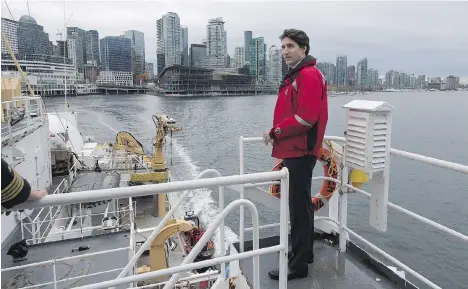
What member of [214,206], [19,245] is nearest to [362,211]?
[214,206]

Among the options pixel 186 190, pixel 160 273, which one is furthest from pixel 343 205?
pixel 160 273

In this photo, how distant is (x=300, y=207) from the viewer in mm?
3145

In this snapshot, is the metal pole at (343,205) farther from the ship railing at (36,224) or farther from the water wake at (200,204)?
the water wake at (200,204)

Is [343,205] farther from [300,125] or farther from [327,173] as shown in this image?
[300,125]

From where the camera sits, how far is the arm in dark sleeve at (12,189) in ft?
5.29

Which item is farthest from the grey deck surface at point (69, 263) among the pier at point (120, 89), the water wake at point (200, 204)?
the pier at point (120, 89)

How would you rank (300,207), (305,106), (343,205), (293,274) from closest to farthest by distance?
(305,106) → (300,207) → (293,274) → (343,205)

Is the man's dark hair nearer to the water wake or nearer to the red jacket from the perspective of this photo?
the red jacket

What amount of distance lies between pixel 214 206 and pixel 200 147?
54.3 feet

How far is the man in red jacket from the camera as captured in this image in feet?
9.39

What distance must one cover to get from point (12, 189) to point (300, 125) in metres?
1.96

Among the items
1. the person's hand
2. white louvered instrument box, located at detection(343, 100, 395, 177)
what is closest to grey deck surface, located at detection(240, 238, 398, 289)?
white louvered instrument box, located at detection(343, 100, 395, 177)

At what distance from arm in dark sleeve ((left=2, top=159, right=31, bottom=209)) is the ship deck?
2295 mm

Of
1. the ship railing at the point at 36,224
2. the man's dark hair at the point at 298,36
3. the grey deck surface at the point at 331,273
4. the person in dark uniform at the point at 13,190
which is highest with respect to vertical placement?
the man's dark hair at the point at 298,36
